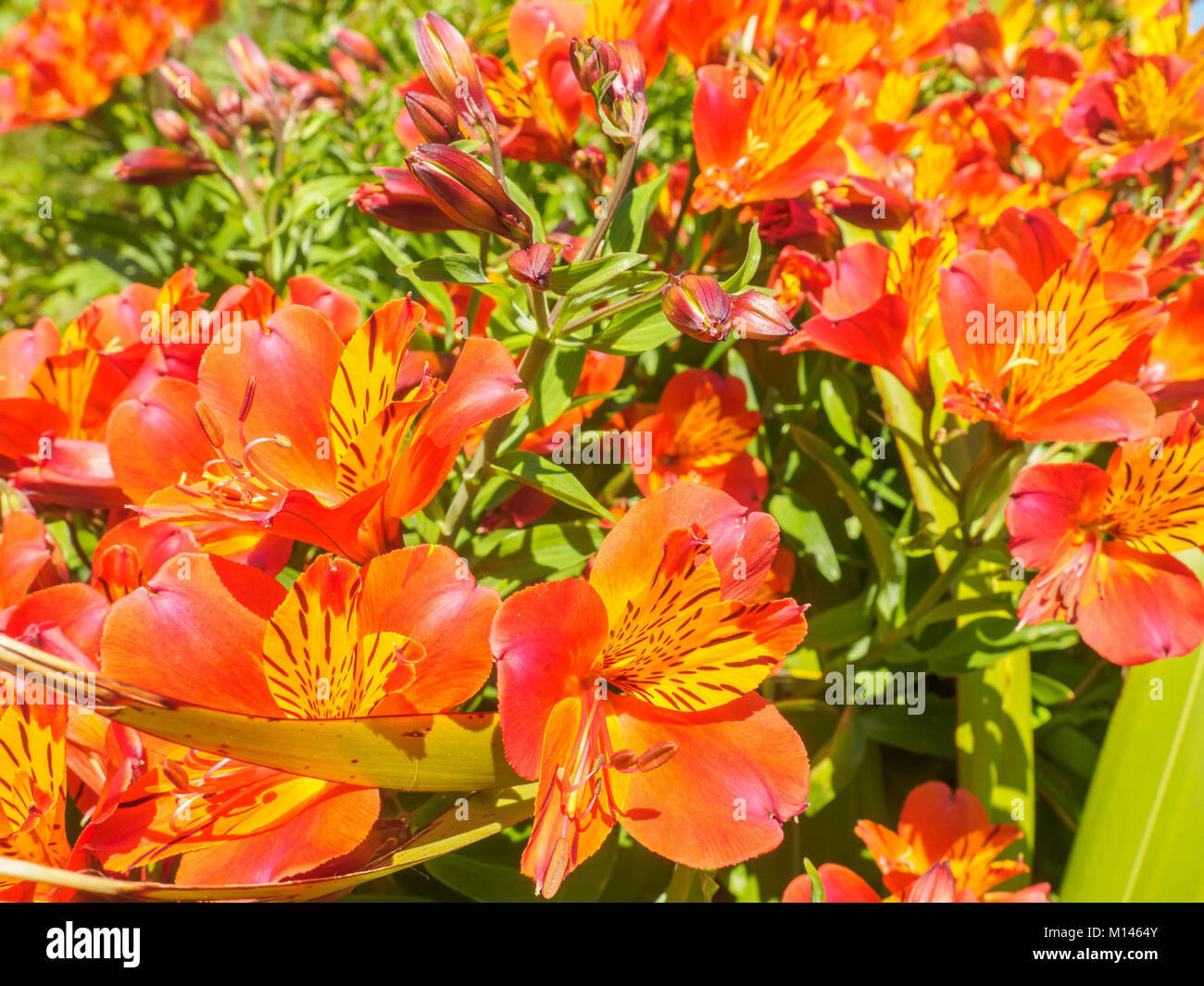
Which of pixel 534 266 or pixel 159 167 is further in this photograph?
pixel 159 167

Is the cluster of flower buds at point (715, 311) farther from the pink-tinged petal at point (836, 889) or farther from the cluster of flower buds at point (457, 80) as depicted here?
the pink-tinged petal at point (836, 889)

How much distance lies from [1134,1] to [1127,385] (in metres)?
1.82

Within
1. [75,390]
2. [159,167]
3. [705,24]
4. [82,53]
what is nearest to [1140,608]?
[705,24]

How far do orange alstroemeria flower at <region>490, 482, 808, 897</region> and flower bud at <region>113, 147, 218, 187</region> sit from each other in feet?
3.27

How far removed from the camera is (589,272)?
63 centimetres

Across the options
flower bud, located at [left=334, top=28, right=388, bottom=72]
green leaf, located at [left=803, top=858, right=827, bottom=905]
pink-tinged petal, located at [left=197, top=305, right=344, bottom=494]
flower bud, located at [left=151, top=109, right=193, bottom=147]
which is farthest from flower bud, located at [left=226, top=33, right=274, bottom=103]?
green leaf, located at [left=803, top=858, right=827, bottom=905]

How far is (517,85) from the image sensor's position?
94cm

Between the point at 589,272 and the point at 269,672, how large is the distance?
0.36m

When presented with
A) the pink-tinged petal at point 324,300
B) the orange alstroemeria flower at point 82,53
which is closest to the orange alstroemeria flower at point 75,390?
the pink-tinged petal at point 324,300

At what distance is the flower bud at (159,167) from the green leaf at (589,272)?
2.73ft

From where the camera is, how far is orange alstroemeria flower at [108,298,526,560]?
57 centimetres

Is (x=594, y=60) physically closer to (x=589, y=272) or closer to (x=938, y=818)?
(x=589, y=272)
